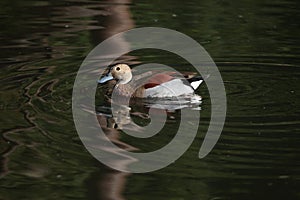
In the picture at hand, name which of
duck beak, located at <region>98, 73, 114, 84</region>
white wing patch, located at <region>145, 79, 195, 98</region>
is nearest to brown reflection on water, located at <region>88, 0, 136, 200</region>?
white wing patch, located at <region>145, 79, 195, 98</region>

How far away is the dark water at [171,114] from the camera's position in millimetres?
6242

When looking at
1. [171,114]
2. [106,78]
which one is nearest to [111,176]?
[171,114]

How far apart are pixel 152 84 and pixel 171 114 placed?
87 cm

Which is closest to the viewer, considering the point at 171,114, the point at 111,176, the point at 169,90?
the point at 111,176

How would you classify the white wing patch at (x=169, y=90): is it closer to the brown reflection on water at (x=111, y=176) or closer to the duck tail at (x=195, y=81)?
the duck tail at (x=195, y=81)

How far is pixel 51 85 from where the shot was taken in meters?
8.89

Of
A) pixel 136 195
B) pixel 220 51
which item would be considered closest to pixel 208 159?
pixel 136 195

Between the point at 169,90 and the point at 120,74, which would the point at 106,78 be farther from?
the point at 169,90

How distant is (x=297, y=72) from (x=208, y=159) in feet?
10.1

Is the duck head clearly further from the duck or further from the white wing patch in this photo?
the white wing patch

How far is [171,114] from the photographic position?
7.96 meters

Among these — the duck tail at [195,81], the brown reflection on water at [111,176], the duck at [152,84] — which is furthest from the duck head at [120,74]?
the brown reflection on water at [111,176]

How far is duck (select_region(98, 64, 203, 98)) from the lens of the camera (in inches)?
344

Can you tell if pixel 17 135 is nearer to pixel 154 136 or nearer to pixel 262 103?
pixel 154 136
